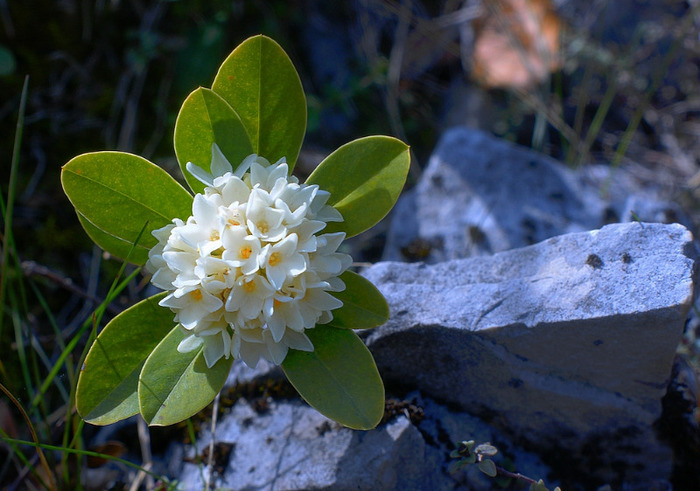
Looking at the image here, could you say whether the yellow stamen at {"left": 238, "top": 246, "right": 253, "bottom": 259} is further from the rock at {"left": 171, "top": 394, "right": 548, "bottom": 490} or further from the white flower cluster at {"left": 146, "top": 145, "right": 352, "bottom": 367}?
the rock at {"left": 171, "top": 394, "right": 548, "bottom": 490}

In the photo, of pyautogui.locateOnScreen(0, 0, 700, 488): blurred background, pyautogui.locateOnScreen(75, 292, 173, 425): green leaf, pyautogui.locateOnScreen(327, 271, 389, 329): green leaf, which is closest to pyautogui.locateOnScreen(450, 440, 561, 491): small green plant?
pyautogui.locateOnScreen(327, 271, 389, 329): green leaf

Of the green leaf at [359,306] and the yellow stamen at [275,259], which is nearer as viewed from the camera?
the yellow stamen at [275,259]

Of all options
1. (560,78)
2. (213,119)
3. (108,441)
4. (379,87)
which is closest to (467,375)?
(213,119)

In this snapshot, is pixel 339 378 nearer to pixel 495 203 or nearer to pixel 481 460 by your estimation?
pixel 481 460

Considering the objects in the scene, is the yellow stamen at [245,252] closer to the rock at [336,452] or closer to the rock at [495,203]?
the rock at [336,452]

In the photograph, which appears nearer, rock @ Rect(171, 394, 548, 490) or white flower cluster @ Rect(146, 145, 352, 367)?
white flower cluster @ Rect(146, 145, 352, 367)

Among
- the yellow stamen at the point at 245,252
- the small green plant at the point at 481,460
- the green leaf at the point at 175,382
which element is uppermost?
the yellow stamen at the point at 245,252

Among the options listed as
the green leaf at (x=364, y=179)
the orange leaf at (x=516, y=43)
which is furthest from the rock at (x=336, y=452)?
the orange leaf at (x=516, y=43)

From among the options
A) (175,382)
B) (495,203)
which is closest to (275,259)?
(175,382)
